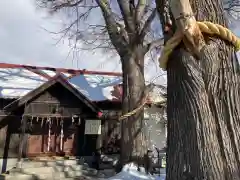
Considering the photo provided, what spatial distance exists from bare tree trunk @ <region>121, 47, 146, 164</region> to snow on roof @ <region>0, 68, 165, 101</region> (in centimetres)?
394

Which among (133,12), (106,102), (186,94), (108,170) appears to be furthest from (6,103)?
(186,94)

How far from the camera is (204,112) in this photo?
7.03 feet

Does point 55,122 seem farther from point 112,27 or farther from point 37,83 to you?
point 112,27

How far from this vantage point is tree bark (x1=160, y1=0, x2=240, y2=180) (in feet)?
6.70

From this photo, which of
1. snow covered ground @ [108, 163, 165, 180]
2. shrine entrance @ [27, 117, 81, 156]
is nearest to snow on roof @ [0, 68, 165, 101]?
shrine entrance @ [27, 117, 81, 156]

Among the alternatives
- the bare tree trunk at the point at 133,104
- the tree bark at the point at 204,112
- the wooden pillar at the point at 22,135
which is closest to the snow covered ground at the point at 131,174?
the bare tree trunk at the point at 133,104

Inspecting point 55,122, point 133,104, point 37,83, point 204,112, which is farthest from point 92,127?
point 204,112

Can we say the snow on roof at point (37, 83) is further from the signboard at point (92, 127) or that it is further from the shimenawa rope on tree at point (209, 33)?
the shimenawa rope on tree at point (209, 33)

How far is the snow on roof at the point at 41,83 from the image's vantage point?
35.7 feet

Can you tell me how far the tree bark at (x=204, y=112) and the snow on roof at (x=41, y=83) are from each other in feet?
31.0

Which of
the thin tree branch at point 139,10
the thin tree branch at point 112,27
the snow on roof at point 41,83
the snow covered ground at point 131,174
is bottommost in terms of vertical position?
the snow covered ground at point 131,174

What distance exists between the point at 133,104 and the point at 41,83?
559cm

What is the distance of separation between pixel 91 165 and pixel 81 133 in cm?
160

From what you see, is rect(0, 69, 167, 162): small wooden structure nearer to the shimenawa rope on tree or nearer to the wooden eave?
the wooden eave
